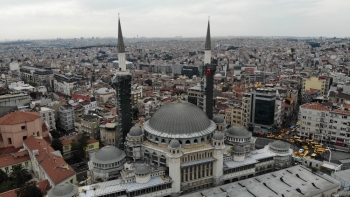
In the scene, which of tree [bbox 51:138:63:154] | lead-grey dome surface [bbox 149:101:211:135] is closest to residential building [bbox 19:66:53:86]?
tree [bbox 51:138:63:154]

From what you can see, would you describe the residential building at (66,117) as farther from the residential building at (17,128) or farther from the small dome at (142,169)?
the small dome at (142,169)

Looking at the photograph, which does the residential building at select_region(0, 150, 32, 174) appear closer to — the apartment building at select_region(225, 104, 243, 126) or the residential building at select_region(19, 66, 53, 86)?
the apartment building at select_region(225, 104, 243, 126)

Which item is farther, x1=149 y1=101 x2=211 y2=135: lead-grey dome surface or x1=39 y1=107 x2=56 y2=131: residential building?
x1=39 y1=107 x2=56 y2=131: residential building

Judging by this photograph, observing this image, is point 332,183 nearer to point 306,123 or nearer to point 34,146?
point 306,123

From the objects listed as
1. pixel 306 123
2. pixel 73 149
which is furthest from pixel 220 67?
pixel 73 149

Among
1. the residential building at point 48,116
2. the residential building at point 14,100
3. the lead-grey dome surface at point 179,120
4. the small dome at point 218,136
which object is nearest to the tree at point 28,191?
the lead-grey dome surface at point 179,120
